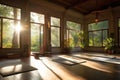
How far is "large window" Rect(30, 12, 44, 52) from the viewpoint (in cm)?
859

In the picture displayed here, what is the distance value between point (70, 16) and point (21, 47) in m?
5.72


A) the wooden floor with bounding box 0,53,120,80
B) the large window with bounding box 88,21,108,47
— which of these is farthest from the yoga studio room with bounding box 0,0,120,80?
the wooden floor with bounding box 0,53,120,80

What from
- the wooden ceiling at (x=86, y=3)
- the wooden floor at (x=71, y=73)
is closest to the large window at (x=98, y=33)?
the wooden ceiling at (x=86, y=3)

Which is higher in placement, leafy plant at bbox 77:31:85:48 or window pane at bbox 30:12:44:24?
window pane at bbox 30:12:44:24

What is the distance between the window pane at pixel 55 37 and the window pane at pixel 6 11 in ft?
11.2

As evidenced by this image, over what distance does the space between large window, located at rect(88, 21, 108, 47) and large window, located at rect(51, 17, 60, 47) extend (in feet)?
12.3

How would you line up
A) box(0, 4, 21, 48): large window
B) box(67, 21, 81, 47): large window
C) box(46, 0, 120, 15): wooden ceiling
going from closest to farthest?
box(0, 4, 21, 48): large window
box(46, 0, 120, 15): wooden ceiling
box(67, 21, 81, 47): large window

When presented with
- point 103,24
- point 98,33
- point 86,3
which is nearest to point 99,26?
point 103,24

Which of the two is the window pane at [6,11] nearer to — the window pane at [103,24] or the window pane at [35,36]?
the window pane at [35,36]

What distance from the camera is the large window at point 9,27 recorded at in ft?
22.3

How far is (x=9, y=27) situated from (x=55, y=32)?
378cm

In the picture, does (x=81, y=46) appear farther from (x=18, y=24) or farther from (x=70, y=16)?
(x=18, y=24)

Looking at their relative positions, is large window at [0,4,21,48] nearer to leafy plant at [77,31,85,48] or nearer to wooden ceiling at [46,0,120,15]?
wooden ceiling at [46,0,120,15]

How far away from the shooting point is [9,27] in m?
7.12
